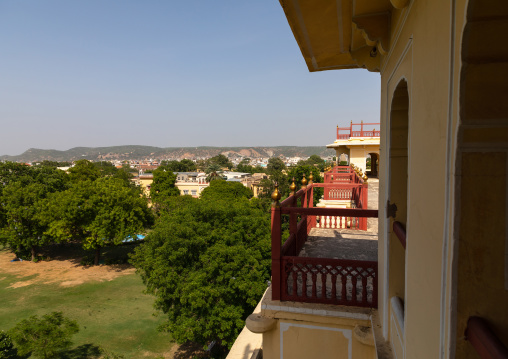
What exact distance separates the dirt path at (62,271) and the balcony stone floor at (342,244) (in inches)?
826

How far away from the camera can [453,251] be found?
134 cm

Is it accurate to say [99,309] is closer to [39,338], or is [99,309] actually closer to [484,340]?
[39,338]

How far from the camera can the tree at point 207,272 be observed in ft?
43.0

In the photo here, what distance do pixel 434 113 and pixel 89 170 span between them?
52811 millimetres

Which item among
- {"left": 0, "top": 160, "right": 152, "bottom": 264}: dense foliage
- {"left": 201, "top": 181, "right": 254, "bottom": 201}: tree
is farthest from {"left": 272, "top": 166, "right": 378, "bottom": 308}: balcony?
{"left": 201, "top": 181, "right": 254, "bottom": 201}: tree

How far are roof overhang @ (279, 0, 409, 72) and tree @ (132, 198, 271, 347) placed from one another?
10.8 metres

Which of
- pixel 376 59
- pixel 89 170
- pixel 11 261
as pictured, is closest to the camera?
pixel 376 59

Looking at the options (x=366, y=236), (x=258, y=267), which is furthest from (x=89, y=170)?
(x=366, y=236)

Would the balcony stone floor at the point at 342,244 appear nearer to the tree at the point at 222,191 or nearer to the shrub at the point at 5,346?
the shrub at the point at 5,346

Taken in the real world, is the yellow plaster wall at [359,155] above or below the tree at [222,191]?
above

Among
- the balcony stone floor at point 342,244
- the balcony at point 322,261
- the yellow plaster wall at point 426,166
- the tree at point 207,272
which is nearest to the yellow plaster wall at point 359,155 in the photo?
the tree at point 207,272

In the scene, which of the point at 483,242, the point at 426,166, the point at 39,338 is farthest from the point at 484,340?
the point at 39,338

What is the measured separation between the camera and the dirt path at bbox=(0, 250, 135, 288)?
23.6m

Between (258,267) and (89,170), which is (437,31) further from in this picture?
(89,170)
